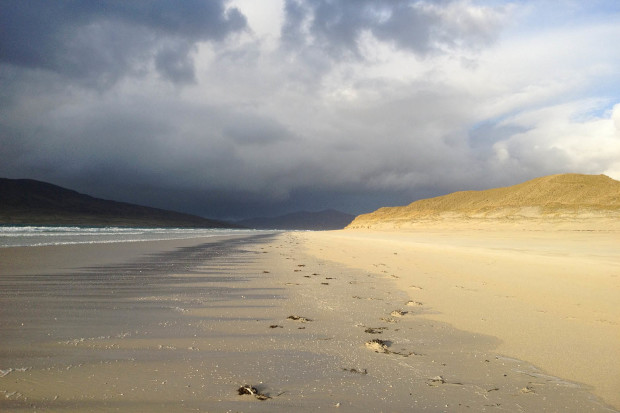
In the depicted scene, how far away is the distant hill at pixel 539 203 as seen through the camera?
155 feet

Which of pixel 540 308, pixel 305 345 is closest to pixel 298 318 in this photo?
pixel 305 345

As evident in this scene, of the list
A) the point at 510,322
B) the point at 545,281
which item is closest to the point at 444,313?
the point at 510,322

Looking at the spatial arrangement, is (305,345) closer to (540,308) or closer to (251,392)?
(251,392)

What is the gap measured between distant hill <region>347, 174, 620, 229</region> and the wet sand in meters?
50.1

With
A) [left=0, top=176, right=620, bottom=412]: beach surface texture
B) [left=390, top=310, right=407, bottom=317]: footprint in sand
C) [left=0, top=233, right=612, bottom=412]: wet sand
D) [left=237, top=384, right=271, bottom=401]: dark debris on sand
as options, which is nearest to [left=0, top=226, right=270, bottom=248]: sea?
[left=0, top=176, right=620, bottom=412]: beach surface texture

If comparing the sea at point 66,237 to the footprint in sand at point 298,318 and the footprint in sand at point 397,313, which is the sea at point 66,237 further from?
the footprint in sand at point 397,313

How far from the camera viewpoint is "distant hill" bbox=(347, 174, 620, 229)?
4722 cm

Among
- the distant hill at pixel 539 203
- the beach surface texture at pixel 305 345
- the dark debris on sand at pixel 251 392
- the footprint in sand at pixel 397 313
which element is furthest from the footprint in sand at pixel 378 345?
the distant hill at pixel 539 203

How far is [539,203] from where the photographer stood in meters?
64.5

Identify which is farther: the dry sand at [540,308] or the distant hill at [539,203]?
the distant hill at [539,203]

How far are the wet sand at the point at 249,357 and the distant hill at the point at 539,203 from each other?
1971 inches

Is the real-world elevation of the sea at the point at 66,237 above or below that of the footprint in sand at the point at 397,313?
below

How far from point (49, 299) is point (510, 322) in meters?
8.38

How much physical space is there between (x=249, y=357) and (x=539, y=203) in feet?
244
